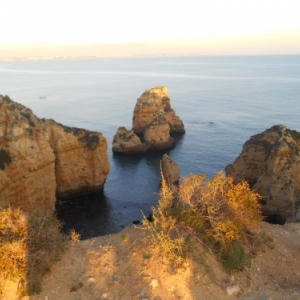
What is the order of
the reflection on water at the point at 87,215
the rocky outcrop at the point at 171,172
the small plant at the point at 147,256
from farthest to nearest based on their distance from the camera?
the rocky outcrop at the point at 171,172 < the reflection on water at the point at 87,215 < the small plant at the point at 147,256

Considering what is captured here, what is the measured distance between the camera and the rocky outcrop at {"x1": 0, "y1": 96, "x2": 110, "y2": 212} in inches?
1433

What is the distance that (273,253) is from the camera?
20766mm

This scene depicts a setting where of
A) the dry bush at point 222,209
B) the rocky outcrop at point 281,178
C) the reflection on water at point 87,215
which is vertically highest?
the dry bush at point 222,209

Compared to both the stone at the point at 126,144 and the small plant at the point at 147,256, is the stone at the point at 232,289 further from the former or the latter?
the stone at the point at 126,144

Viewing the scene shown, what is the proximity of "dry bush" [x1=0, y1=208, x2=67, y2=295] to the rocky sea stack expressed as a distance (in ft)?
161

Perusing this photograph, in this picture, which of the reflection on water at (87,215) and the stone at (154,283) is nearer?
the stone at (154,283)

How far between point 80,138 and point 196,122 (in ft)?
175

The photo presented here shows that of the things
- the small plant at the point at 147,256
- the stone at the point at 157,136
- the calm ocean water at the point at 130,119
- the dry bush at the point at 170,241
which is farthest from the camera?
the stone at the point at 157,136

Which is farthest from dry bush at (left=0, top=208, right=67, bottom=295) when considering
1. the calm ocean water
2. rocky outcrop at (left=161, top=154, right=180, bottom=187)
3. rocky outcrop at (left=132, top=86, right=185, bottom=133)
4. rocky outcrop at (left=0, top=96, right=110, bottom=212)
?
rocky outcrop at (left=132, top=86, right=185, bottom=133)

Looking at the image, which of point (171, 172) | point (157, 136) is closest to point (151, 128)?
point (157, 136)

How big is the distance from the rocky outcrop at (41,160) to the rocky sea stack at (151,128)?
19.6 metres

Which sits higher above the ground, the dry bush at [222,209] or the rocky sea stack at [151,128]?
the dry bush at [222,209]

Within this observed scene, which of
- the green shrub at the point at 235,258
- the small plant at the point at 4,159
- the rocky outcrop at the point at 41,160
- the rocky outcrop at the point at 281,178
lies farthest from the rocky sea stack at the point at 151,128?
the green shrub at the point at 235,258

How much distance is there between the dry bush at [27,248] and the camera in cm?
1691
